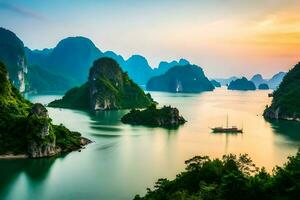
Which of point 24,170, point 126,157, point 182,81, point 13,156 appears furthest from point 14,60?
point 24,170

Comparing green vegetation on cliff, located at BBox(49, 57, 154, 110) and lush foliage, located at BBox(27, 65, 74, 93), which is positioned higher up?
lush foliage, located at BBox(27, 65, 74, 93)

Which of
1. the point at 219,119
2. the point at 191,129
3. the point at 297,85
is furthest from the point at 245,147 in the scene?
the point at 297,85

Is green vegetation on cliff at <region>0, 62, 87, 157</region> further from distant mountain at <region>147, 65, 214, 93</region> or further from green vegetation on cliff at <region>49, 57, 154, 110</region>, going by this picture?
distant mountain at <region>147, 65, 214, 93</region>

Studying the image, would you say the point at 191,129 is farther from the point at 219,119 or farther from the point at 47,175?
the point at 47,175

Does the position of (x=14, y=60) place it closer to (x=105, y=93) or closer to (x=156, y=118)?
(x=105, y=93)

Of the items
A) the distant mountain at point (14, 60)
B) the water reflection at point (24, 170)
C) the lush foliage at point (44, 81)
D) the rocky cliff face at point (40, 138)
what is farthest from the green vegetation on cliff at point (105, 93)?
the lush foliage at point (44, 81)

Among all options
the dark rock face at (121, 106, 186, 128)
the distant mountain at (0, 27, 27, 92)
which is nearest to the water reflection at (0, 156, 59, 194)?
the dark rock face at (121, 106, 186, 128)

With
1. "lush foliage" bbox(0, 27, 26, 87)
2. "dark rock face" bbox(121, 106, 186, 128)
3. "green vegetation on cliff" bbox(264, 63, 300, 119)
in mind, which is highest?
"lush foliage" bbox(0, 27, 26, 87)
